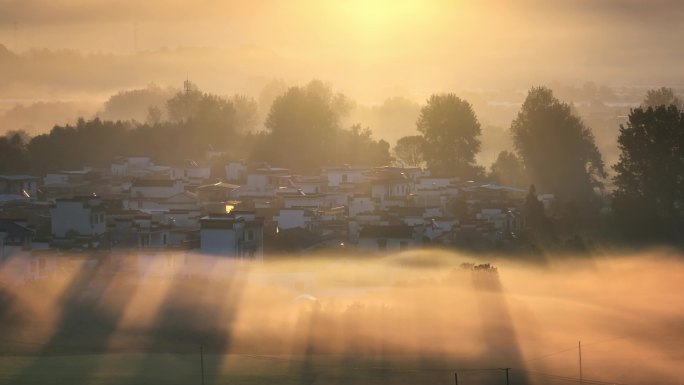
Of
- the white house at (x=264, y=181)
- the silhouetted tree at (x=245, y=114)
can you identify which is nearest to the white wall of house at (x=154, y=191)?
the white house at (x=264, y=181)

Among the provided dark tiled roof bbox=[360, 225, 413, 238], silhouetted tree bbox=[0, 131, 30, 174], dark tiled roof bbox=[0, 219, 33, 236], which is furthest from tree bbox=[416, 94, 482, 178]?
dark tiled roof bbox=[0, 219, 33, 236]

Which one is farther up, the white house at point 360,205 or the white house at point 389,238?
the white house at point 360,205

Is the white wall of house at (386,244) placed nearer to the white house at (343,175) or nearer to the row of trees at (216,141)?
the white house at (343,175)

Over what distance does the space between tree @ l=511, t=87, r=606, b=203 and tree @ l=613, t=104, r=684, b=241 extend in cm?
689

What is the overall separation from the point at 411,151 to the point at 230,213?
70.3 feet

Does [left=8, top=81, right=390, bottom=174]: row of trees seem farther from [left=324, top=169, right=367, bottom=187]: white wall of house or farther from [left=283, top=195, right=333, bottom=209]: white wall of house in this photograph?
[left=283, top=195, right=333, bottom=209]: white wall of house

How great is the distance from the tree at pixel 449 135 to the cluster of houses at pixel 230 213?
18.6ft

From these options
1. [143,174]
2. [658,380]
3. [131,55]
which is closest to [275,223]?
[143,174]

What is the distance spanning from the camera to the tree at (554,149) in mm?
48344

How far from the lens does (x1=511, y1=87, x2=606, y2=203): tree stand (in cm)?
4834

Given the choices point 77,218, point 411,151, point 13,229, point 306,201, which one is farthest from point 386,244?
point 411,151

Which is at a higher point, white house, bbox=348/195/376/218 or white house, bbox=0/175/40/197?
white house, bbox=0/175/40/197

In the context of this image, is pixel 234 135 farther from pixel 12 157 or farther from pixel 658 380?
pixel 658 380

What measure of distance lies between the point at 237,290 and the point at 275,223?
764 cm
